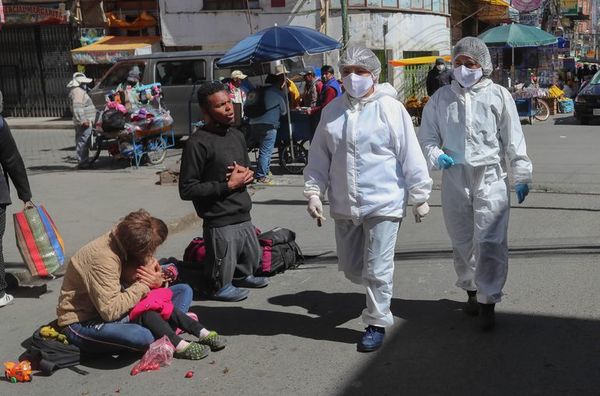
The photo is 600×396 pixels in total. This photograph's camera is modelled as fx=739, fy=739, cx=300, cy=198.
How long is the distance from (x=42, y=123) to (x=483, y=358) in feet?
69.1

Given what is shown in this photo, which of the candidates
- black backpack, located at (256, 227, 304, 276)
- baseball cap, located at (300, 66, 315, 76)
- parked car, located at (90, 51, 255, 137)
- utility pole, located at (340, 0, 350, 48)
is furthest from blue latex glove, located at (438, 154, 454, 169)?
utility pole, located at (340, 0, 350, 48)

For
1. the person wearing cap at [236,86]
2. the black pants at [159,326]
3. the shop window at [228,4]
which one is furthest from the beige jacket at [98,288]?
the shop window at [228,4]

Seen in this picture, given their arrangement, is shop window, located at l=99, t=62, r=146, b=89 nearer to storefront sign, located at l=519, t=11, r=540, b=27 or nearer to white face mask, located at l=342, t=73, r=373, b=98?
white face mask, located at l=342, t=73, r=373, b=98

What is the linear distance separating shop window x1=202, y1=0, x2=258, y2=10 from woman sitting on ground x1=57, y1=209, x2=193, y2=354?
20.2 m

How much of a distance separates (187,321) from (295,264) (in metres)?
2.06

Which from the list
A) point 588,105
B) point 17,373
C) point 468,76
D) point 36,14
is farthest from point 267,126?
point 36,14

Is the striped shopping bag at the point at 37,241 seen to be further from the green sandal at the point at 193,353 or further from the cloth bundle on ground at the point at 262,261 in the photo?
the green sandal at the point at 193,353

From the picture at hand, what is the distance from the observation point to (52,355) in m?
4.62

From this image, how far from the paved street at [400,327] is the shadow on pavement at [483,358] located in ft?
0.04

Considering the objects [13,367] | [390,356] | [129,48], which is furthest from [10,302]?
[129,48]

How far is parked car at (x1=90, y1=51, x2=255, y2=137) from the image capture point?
51.0 ft

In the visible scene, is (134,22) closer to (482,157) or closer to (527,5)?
(527,5)

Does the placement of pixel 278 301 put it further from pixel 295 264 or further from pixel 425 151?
pixel 425 151

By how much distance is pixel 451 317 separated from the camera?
205 inches
